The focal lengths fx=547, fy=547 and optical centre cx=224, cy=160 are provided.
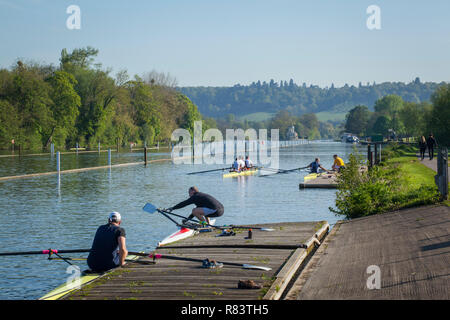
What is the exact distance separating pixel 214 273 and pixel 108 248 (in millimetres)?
2572

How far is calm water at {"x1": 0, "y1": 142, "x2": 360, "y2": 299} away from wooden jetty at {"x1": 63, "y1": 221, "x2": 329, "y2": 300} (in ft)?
9.46

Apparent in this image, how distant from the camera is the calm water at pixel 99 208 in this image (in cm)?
1576

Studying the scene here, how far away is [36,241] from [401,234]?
12.6 m

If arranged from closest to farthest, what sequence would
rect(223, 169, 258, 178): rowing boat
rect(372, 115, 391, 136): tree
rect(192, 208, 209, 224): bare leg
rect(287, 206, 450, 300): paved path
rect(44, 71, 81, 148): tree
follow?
rect(287, 206, 450, 300): paved path, rect(192, 208, 209, 224): bare leg, rect(223, 169, 258, 178): rowing boat, rect(44, 71, 81, 148): tree, rect(372, 115, 391, 136): tree

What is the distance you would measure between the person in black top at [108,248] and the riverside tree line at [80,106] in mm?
75345

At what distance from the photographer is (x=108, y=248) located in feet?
40.1

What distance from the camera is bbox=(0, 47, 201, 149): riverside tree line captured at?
85.8 m

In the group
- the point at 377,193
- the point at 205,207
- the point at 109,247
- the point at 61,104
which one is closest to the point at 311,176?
the point at 377,193

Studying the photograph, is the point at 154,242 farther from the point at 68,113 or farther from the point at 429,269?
the point at 68,113

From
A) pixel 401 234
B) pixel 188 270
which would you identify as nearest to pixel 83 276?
pixel 188 270

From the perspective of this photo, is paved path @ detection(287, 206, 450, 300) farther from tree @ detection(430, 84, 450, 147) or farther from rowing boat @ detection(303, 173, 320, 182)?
tree @ detection(430, 84, 450, 147)

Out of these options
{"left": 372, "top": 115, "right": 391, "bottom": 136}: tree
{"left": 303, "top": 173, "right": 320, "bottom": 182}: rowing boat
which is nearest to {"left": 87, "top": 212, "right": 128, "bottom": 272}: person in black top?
{"left": 303, "top": 173, "right": 320, "bottom": 182}: rowing boat

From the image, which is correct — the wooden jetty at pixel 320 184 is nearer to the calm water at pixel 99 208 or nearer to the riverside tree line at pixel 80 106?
the calm water at pixel 99 208

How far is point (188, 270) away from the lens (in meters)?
11.8
